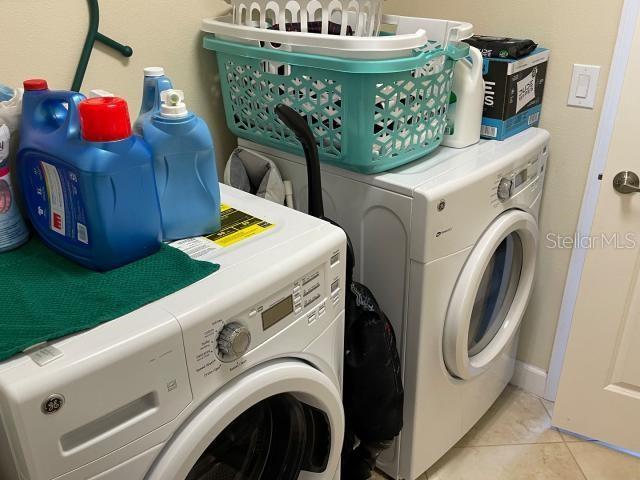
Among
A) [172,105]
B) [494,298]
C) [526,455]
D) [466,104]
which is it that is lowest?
[526,455]

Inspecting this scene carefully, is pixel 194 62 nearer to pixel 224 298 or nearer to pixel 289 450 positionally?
pixel 224 298

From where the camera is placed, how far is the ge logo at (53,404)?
70 centimetres

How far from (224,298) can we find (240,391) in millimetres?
151

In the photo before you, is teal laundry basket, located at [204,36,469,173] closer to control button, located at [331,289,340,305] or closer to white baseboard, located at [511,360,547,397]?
control button, located at [331,289,340,305]

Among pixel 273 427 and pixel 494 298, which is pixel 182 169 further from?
pixel 494 298

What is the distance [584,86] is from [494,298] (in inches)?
24.9

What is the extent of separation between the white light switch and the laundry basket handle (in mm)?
836

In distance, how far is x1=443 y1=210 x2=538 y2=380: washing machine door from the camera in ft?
4.65

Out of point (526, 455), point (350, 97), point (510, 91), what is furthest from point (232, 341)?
point (526, 455)

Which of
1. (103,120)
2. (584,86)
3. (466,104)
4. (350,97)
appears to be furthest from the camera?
(584,86)

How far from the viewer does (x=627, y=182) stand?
4.98 feet

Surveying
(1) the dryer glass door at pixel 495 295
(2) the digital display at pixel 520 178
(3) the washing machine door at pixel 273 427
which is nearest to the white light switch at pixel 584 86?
(2) the digital display at pixel 520 178

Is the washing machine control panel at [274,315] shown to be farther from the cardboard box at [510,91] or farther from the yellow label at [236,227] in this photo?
the cardboard box at [510,91]

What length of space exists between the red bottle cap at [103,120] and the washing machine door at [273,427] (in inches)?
16.2
